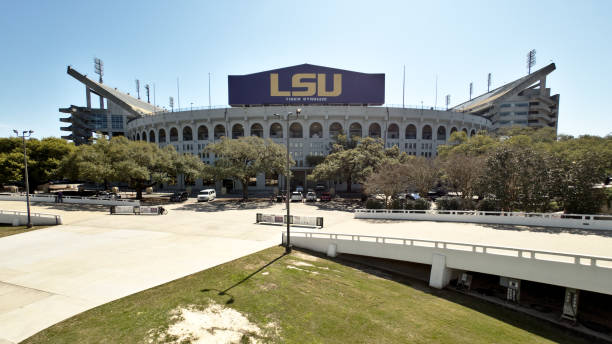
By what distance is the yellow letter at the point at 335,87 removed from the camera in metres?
51.2

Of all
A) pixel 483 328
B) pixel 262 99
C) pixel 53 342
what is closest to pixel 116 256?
pixel 53 342

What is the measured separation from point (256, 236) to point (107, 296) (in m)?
9.98

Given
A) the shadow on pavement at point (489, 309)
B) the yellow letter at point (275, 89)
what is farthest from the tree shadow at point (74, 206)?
the yellow letter at point (275, 89)

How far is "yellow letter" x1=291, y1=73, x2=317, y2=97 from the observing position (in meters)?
51.2

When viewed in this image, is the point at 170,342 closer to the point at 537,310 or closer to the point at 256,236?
the point at 256,236

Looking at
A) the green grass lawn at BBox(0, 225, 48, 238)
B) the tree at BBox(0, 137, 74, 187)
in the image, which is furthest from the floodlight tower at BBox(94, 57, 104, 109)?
the green grass lawn at BBox(0, 225, 48, 238)

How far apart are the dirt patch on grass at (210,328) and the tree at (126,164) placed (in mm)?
29469

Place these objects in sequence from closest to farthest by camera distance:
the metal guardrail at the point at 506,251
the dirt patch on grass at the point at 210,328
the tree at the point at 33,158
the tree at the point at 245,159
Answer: the dirt patch on grass at the point at 210,328, the metal guardrail at the point at 506,251, the tree at the point at 245,159, the tree at the point at 33,158

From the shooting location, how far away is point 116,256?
48.9 ft

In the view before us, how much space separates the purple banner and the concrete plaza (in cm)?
3275

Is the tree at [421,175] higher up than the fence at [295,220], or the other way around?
the tree at [421,175]

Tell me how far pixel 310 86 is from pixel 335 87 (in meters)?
5.33

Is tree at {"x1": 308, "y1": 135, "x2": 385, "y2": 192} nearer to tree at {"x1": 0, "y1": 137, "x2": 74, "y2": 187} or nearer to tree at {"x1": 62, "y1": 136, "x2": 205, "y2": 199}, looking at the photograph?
tree at {"x1": 62, "y1": 136, "x2": 205, "y2": 199}

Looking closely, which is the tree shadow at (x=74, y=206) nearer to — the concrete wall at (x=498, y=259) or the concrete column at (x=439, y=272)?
the concrete wall at (x=498, y=259)
